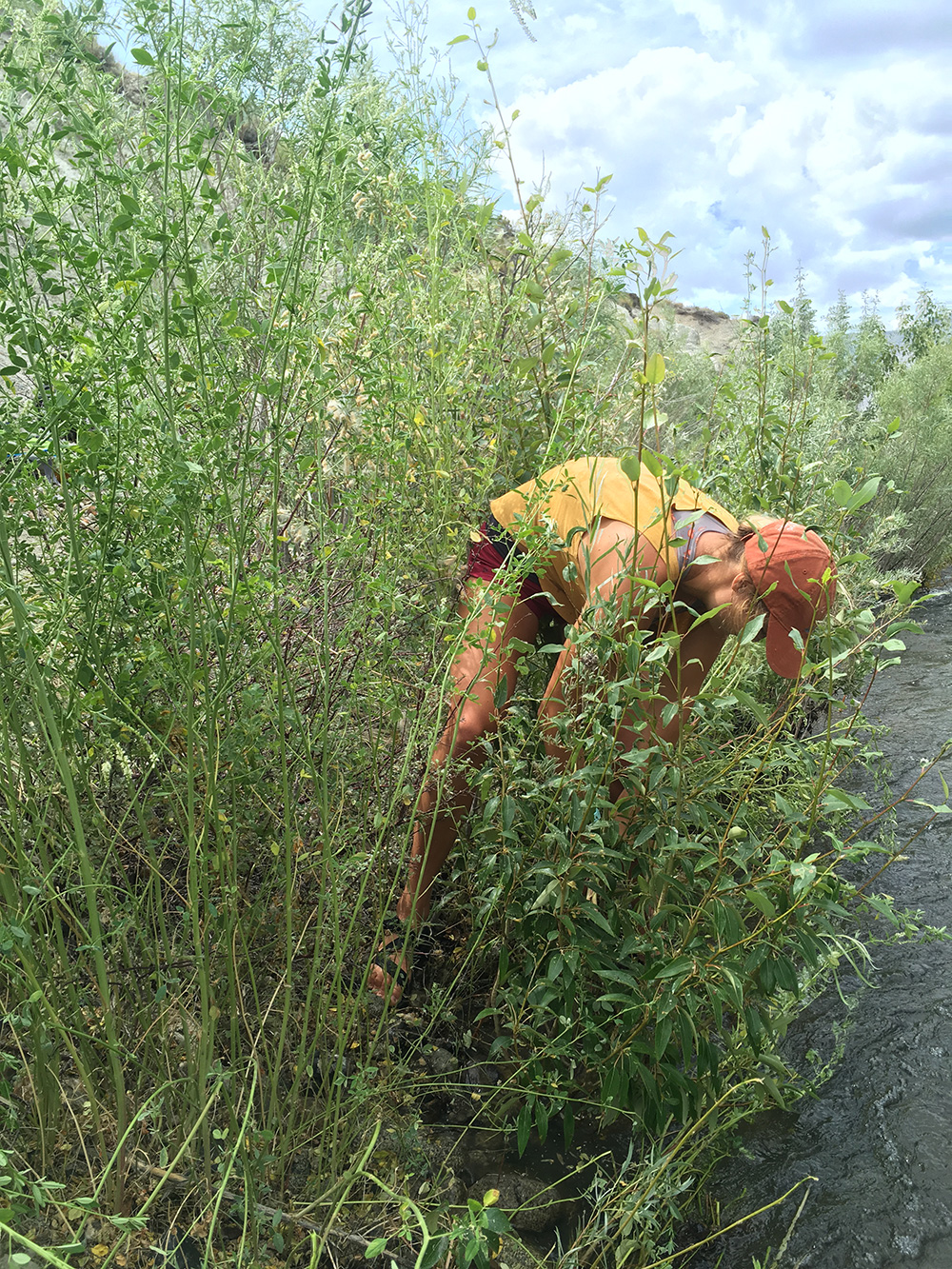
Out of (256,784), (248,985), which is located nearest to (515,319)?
(256,784)

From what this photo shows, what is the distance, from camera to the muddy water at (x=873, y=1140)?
2.17m

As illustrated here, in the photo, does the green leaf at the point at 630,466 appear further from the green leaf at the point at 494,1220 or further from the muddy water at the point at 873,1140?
the muddy water at the point at 873,1140

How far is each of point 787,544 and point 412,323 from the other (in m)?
0.91

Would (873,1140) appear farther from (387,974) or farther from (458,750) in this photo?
(458,750)

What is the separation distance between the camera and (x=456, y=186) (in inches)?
94.6

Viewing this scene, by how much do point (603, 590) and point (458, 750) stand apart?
48 cm

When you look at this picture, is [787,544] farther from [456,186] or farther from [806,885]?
[456,186]

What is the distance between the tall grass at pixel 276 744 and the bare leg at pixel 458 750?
0.08 meters

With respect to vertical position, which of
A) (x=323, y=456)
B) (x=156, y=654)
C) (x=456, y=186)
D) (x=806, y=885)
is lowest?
(x=806, y=885)

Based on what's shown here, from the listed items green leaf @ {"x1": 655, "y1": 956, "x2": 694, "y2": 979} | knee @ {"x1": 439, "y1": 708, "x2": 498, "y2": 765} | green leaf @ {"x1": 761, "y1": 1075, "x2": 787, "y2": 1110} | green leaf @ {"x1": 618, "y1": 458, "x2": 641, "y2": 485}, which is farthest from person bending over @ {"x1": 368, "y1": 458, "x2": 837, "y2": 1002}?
green leaf @ {"x1": 761, "y1": 1075, "x2": 787, "y2": 1110}

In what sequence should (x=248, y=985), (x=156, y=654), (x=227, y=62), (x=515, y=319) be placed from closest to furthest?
(x=156, y=654)
(x=227, y=62)
(x=248, y=985)
(x=515, y=319)

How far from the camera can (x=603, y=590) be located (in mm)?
2012

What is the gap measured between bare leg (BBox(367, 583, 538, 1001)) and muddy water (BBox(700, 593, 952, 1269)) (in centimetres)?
103

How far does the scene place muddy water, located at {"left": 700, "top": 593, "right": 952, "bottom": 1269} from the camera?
217cm
